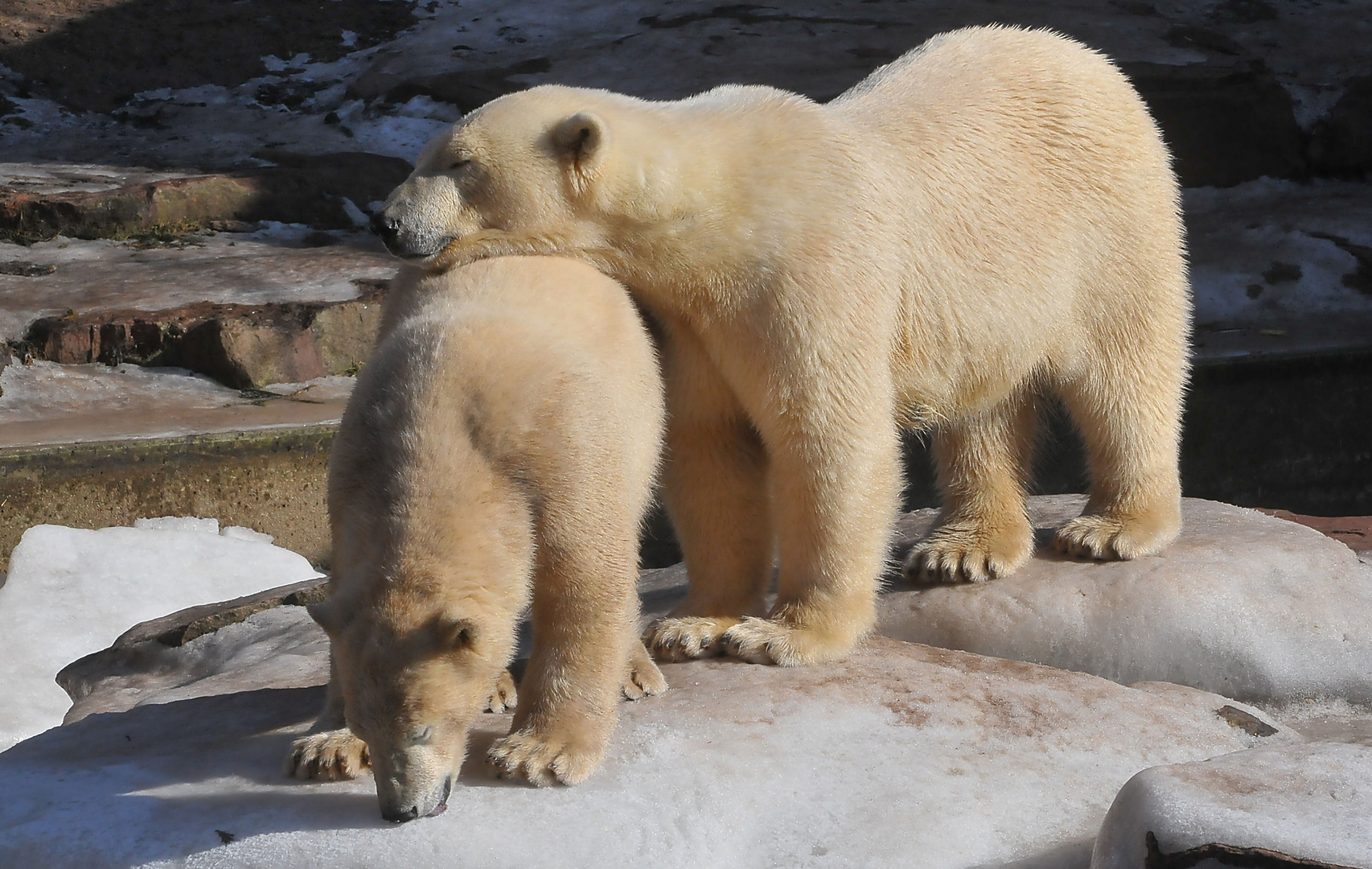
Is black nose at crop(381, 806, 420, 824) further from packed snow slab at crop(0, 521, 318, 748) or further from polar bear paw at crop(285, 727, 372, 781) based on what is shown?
packed snow slab at crop(0, 521, 318, 748)

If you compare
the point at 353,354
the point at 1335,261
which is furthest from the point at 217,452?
the point at 1335,261

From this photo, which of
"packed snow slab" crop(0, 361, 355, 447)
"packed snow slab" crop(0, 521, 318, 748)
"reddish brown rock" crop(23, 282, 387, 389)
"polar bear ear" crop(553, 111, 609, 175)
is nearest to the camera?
"polar bear ear" crop(553, 111, 609, 175)

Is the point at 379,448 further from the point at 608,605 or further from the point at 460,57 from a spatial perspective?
the point at 460,57

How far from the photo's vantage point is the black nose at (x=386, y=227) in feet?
9.18

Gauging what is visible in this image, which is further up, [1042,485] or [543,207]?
[543,207]

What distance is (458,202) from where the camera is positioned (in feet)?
9.35

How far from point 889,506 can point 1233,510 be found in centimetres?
202

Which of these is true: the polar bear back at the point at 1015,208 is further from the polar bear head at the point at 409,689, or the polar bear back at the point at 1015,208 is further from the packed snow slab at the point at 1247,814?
the polar bear head at the point at 409,689

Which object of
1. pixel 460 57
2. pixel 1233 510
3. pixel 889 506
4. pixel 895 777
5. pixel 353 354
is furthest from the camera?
pixel 460 57

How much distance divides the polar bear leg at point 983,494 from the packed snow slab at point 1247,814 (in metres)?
1.51

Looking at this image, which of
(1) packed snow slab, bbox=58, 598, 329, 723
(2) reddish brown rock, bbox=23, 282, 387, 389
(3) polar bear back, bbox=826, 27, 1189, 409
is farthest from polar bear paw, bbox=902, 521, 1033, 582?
(2) reddish brown rock, bbox=23, 282, 387, 389

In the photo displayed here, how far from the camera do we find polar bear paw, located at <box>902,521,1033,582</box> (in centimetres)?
401

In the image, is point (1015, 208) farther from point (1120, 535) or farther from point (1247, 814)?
point (1247, 814)

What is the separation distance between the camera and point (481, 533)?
240cm
